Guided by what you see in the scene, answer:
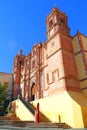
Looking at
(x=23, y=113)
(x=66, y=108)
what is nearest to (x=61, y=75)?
(x=66, y=108)

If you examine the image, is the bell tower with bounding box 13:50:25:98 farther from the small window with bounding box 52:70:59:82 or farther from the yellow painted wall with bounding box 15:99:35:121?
the small window with bounding box 52:70:59:82

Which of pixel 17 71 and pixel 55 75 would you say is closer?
pixel 55 75

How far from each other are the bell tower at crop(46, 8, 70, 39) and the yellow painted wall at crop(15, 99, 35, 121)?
10.7m

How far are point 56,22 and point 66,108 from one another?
13.3 metres

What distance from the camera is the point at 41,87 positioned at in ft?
79.5

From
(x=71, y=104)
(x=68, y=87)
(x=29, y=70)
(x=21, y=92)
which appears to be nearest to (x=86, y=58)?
(x=68, y=87)

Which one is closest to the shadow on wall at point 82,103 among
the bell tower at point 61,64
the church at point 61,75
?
the church at point 61,75

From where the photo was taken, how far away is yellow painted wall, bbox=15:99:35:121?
16.2 meters

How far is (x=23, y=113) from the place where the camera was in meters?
17.9

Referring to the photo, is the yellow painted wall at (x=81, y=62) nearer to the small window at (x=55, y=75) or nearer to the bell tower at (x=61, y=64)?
the bell tower at (x=61, y=64)

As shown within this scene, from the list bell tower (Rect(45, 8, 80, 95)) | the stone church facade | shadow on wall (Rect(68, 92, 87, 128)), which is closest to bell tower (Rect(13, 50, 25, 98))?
the stone church facade

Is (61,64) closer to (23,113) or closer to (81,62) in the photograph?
(81,62)

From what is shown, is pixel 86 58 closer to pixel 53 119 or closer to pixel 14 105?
pixel 53 119

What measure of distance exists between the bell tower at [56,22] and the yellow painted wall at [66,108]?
10.2m
